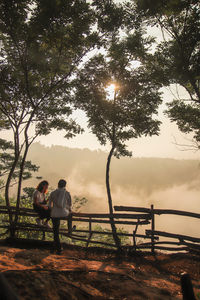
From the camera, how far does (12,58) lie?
386 inches

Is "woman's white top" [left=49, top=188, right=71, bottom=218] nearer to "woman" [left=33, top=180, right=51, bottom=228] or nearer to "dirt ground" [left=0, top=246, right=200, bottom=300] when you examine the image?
"woman" [left=33, top=180, right=51, bottom=228]

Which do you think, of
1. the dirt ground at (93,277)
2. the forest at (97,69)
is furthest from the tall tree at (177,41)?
the dirt ground at (93,277)

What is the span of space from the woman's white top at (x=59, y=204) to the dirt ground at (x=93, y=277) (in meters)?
1.33

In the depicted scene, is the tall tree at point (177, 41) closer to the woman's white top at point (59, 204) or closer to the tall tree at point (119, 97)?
the tall tree at point (119, 97)

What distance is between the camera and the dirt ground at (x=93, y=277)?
9.93 ft

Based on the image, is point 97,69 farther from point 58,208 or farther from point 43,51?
point 58,208

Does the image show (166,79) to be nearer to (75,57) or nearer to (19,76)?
(75,57)

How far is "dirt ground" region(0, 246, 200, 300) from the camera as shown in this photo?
9.93 feet

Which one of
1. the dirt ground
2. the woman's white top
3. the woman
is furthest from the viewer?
the woman

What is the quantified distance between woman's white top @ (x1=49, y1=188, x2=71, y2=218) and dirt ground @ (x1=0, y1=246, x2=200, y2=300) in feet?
4.38

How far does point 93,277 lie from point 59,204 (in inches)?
110

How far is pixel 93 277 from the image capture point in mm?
4309

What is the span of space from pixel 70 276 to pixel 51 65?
385 inches

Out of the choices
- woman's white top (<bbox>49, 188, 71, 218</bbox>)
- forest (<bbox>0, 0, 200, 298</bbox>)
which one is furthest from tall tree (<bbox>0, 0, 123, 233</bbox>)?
woman's white top (<bbox>49, 188, 71, 218</bbox>)
